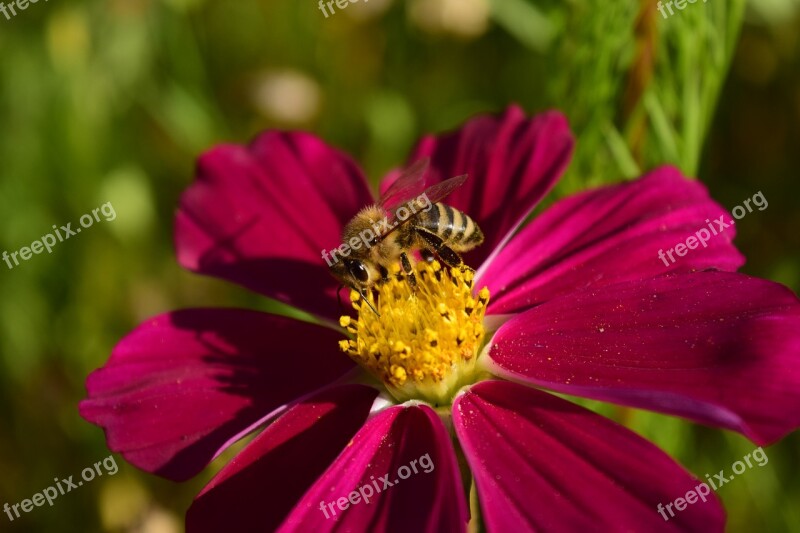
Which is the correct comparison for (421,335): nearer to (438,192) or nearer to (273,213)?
(438,192)

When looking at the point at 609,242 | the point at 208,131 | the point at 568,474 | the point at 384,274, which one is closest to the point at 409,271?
the point at 384,274

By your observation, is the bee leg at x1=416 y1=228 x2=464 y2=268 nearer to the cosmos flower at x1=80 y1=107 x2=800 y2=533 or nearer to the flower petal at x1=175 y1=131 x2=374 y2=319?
the cosmos flower at x1=80 y1=107 x2=800 y2=533

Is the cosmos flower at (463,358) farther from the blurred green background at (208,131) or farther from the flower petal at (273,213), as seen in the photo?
the blurred green background at (208,131)

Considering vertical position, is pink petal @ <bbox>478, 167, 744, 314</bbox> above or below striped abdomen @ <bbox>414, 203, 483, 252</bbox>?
below

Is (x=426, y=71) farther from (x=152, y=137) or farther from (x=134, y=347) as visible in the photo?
(x=134, y=347)

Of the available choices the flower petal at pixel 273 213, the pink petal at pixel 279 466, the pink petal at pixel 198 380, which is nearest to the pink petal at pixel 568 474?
the pink petal at pixel 279 466

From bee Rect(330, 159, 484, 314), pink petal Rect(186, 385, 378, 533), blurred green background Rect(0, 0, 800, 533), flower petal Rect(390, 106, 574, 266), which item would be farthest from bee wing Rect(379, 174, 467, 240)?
blurred green background Rect(0, 0, 800, 533)
